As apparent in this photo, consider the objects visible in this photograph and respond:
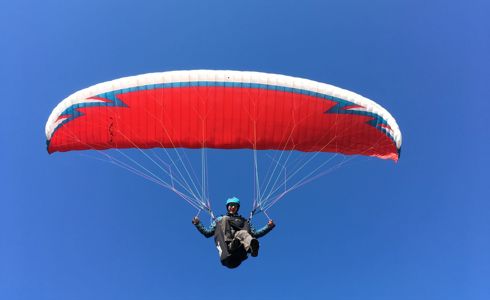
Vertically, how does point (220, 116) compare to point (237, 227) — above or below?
above

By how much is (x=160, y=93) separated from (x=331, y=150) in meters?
4.48

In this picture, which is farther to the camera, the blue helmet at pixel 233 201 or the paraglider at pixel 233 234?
the blue helmet at pixel 233 201

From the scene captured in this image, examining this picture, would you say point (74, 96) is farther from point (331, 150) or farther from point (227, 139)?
point (331, 150)

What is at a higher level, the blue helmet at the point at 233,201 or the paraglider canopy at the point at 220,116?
the paraglider canopy at the point at 220,116

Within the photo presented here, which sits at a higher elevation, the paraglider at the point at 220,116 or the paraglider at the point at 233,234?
the paraglider at the point at 220,116

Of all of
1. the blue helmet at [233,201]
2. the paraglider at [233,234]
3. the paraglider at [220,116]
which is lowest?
the paraglider at [233,234]

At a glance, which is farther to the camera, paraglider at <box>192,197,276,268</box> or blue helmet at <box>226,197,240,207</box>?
blue helmet at <box>226,197,240,207</box>

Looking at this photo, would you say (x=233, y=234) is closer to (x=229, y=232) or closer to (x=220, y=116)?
(x=229, y=232)

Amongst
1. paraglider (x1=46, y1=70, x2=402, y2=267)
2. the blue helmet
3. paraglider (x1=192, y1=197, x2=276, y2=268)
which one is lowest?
paraglider (x1=192, y1=197, x2=276, y2=268)

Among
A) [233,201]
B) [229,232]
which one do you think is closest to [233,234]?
[229,232]

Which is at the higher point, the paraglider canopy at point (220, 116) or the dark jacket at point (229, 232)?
the paraglider canopy at point (220, 116)

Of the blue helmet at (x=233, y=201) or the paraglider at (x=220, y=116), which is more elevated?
the paraglider at (x=220, y=116)

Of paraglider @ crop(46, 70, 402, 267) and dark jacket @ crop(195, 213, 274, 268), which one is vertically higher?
paraglider @ crop(46, 70, 402, 267)

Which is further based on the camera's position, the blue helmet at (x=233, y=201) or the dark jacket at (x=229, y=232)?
the blue helmet at (x=233, y=201)
